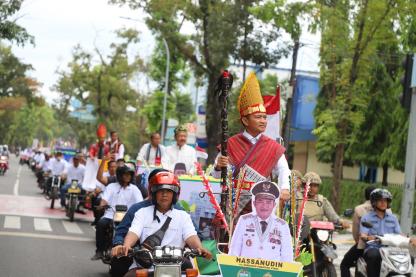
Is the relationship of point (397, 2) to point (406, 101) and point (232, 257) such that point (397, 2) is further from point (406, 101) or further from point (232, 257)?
point (232, 257)

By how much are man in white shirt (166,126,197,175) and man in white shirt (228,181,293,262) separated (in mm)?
8194

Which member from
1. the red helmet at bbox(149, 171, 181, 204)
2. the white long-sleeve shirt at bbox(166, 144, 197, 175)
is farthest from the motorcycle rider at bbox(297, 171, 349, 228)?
the red helmet at bbox(149, 171, 181, 204)

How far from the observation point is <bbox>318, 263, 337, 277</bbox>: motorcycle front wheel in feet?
34.9

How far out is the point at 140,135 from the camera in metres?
71.2

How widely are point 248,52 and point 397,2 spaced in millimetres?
13940

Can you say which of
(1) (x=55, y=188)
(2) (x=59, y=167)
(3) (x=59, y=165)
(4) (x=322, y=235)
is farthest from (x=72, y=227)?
(4) (x=322, y=235)

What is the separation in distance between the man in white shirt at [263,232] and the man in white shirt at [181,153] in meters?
8.19

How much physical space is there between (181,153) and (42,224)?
6291 mm

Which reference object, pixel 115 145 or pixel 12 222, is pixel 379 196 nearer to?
pixel 115 145

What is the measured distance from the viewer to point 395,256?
401 inches

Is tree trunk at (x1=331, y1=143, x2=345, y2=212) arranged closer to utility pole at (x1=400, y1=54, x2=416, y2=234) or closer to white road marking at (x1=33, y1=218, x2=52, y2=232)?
white road marking at (x1=33, y1=218, x2=52, y2=232)

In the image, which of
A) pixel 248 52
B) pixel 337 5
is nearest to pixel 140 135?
pixel 248 52

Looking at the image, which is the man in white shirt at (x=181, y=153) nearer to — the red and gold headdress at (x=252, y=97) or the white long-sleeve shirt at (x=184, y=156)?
the white long-sleeve shirt at (x=184, y=156)

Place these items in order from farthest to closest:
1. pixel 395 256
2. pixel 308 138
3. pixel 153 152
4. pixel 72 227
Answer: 1. pixel 308 138
2. pixel 72 227
3. pixel 153 152
4. pixel 395 256
